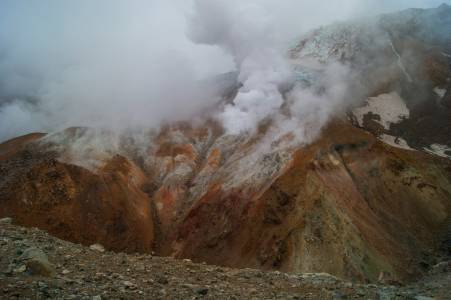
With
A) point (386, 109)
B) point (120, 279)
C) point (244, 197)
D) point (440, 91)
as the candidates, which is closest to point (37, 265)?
point (120, 279)

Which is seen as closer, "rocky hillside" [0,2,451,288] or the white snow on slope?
"rocky hillside" [0,2,451,288]

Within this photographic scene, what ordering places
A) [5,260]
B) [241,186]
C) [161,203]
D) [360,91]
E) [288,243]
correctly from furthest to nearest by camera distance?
[360,91] < [161,203] < [241,186] < [288,243] < [5,260]

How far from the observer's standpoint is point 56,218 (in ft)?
152

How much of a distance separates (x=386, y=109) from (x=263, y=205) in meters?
53.7

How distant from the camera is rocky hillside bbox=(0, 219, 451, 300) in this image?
12969mm

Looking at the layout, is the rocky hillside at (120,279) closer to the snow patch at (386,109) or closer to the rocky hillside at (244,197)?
the rocky hillside at (244,197)

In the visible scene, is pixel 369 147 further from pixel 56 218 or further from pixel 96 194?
pixel 56 218

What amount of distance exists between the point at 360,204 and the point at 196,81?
54563mm

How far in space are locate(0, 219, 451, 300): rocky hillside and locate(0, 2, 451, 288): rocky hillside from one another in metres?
15.9

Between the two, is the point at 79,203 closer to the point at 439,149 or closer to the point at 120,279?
the point at 120,279

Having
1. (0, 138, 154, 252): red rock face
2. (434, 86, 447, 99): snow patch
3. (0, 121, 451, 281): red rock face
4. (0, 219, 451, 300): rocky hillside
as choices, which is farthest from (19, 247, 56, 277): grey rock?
(434, 86, 447, 99): snow patch

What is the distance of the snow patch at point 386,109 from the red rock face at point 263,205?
79.9 feet

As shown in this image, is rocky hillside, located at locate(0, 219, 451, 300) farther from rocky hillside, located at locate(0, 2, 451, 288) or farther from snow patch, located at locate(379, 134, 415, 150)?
snow patch, located at locate(379, 134, 415, 150)

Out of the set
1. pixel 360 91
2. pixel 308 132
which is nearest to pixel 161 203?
pixel 308 132
